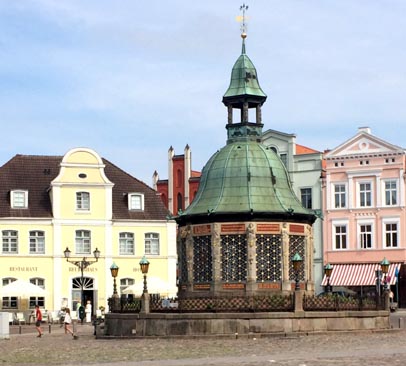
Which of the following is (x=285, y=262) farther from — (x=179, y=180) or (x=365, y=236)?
(x=179, y=180)

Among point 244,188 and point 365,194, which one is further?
point 365,194

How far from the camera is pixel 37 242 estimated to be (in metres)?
67.8

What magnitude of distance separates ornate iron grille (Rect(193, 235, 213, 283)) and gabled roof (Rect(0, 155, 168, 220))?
28161 mm

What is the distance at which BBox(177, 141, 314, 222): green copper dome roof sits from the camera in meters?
40.8

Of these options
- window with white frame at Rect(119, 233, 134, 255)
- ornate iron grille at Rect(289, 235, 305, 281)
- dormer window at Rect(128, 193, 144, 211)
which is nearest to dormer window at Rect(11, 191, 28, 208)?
window with white frame at Rect(119, 233, 134, 255)

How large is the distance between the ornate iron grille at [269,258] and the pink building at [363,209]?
2950 cm

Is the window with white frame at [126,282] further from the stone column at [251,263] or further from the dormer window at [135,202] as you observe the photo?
the stone column at [251,263]

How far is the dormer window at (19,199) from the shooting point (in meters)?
68.0

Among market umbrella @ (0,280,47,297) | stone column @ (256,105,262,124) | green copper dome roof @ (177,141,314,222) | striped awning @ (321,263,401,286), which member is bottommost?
market umbrella @ (0,280,47,297)

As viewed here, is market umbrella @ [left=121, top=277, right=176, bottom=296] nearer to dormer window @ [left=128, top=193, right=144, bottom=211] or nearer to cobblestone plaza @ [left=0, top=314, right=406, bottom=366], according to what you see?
dormer window @ [left=128, top=193, right=144, bottom=211]

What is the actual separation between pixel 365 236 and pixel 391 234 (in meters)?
1.80

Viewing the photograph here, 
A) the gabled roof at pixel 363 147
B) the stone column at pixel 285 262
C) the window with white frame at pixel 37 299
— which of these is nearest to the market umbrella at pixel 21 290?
the window with white frame at pixel 37 299

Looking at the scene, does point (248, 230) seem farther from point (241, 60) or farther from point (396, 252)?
point (396, 252)

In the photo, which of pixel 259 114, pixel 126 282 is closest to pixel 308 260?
pixel 259 114
